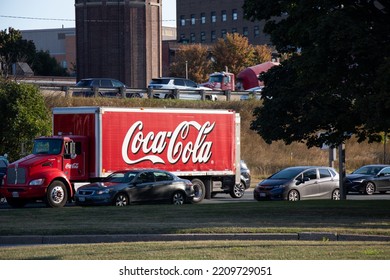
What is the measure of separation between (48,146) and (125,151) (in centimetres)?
356

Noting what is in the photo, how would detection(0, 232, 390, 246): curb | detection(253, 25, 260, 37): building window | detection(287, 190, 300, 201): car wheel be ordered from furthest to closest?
detection(253, 25, 260, 37): building window
detection(287, 190, 300, 201): car wheel
detection(0, 232, 390, 246): curb

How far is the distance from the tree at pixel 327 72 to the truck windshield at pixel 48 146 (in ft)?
27.3

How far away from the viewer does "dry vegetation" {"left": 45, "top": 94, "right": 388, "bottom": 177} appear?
5988 cm

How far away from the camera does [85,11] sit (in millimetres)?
87000

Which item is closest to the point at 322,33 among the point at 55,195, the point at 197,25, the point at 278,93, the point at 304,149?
the point at 278,93

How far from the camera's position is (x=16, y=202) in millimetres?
32719

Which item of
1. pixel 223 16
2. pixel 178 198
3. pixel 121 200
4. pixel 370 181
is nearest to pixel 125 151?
pixel 178 198

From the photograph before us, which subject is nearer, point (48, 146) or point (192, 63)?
point (48, 146)

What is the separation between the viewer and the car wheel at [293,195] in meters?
35.4

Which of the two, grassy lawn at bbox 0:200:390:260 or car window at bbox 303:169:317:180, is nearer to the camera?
grassy lawn at bbox 0:200:390:260

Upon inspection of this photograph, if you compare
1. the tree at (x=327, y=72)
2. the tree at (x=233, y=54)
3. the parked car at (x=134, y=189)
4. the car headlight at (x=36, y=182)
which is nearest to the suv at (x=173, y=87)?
the parked car at (x=134, y=189)

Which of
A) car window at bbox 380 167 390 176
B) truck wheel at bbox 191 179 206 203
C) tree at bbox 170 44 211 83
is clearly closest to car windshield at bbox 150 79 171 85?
car window at bbox 380 167 390 176

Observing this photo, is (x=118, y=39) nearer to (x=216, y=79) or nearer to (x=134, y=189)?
(x=216, y=79)

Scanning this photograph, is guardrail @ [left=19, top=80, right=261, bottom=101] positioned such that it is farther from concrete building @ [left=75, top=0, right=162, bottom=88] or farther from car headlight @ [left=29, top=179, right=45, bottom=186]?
car headlight @ [left=29, top=179, right=45, bottom=186]
